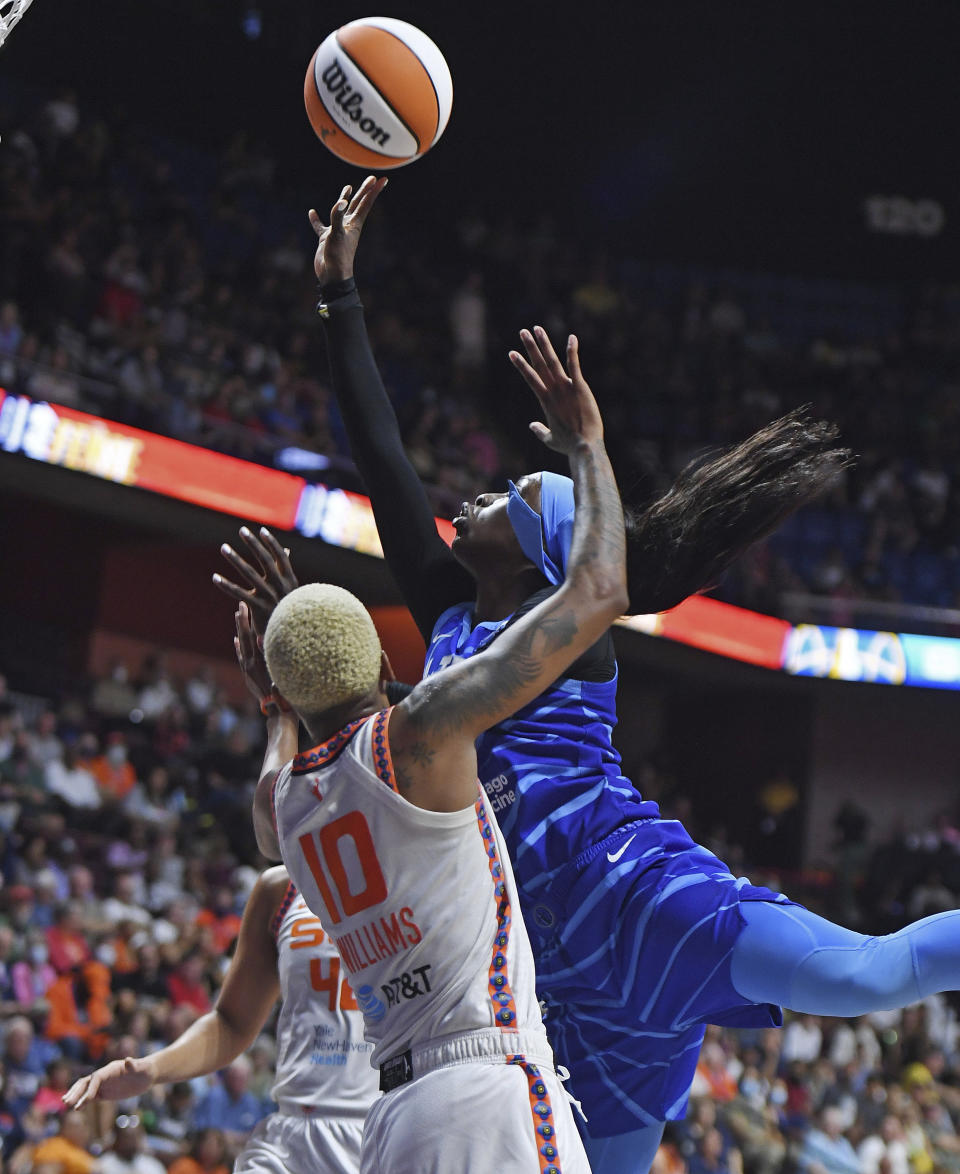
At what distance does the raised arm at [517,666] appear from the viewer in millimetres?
2395

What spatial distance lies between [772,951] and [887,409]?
16.8 meters

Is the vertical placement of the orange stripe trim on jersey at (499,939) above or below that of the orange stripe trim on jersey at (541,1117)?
above

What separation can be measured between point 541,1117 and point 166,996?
6557 millimetres

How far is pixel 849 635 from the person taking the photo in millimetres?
15852

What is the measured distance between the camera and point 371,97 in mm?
3748

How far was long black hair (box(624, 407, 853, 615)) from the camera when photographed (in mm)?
3072

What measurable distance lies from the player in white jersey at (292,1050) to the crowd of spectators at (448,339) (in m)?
7.26

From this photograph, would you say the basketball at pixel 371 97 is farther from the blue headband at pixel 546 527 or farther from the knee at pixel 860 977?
the knee at pixel 860 977

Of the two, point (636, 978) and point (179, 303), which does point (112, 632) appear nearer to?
point (179, 303)

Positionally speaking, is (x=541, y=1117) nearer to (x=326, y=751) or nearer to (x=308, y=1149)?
(x=326, y=751)

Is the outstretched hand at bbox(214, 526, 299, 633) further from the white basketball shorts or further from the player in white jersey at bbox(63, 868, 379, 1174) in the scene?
the white basketball shorts

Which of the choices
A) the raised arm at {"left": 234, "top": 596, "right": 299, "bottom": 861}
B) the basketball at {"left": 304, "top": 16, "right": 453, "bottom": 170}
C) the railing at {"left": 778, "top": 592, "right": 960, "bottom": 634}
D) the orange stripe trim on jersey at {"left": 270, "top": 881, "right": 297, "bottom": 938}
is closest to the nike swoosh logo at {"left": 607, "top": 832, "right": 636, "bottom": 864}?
the raised arm at {"left": 234, "top": 596, "right": 299, "bottom": 861}

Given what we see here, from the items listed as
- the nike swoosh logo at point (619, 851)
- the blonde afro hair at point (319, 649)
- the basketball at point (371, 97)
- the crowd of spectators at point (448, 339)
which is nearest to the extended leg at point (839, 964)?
the nike swoosh logo at point (619, 851)

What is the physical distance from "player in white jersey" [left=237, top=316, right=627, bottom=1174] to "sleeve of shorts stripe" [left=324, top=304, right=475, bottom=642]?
0.81 m
